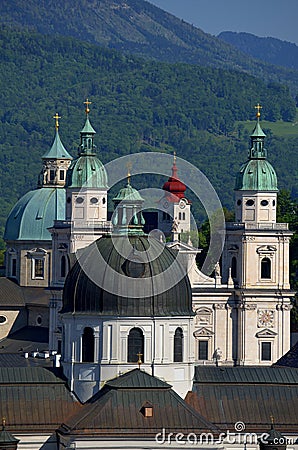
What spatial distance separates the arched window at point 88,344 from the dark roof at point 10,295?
56659 millimetres

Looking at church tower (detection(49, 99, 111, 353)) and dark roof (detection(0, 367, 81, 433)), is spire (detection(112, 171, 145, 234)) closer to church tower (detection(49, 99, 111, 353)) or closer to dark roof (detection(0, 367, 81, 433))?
dark roof (detection(0, 367, 81, 433))

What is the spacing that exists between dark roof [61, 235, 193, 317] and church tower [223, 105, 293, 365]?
41155mm

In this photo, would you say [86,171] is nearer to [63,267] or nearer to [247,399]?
[63,267]

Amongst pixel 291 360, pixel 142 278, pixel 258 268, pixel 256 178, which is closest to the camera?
pixel 142 278

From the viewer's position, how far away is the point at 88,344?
283ft

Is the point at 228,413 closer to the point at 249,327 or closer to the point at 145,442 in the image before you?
the point at 145,442

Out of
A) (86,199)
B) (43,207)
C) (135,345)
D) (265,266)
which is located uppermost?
(43,207)

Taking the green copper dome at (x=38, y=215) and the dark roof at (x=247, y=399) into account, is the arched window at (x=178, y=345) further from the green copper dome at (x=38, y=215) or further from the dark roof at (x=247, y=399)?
the green copper dome at (x=38, y=215)

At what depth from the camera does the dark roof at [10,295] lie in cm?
14312

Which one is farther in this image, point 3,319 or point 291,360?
point 3,319

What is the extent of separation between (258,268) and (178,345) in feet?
144

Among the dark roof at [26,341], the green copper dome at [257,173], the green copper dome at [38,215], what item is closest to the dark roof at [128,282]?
the dark roof at [26,341]

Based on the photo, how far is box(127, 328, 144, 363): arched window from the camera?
282 feet

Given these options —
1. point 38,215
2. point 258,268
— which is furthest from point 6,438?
point 38,215
